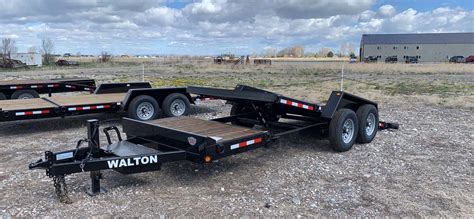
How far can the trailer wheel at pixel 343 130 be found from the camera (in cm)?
599

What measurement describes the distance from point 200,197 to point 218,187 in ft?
1.22

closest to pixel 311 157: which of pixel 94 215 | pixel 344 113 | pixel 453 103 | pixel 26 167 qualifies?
pixel 344 113

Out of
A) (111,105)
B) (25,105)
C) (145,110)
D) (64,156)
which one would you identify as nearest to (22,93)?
(25,105)

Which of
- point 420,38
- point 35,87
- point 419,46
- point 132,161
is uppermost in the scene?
point 420,38

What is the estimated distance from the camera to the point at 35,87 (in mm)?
10992

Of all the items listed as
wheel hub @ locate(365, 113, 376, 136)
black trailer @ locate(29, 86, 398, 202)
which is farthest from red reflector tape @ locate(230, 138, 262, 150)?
wheel hub @ locate(365, 113, 376, 136)

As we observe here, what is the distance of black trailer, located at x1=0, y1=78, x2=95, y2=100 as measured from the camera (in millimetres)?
10648

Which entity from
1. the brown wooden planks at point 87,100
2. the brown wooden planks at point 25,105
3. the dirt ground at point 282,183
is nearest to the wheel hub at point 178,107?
the brown wooden planks at point 87,100

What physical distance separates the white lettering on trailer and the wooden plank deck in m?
0.83

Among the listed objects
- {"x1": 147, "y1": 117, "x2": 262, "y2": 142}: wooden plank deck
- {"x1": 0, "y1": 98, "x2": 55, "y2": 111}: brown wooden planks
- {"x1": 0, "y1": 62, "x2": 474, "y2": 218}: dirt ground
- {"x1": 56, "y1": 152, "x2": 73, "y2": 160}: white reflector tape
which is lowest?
{"x1": 0, "y1": 62, "x2": 474, "y2": 218}: dirt ground

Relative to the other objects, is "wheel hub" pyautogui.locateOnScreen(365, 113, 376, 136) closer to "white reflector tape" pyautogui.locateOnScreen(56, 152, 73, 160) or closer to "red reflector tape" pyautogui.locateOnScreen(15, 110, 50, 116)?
"white reflector tape" pyautogui.locateOnScreen(56, 152, 73, 160)

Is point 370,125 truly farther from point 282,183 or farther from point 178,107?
point 178,107

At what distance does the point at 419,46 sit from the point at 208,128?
271 feet

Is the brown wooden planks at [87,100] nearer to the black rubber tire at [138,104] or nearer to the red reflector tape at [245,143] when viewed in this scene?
the black rubber tire at [138,104]
